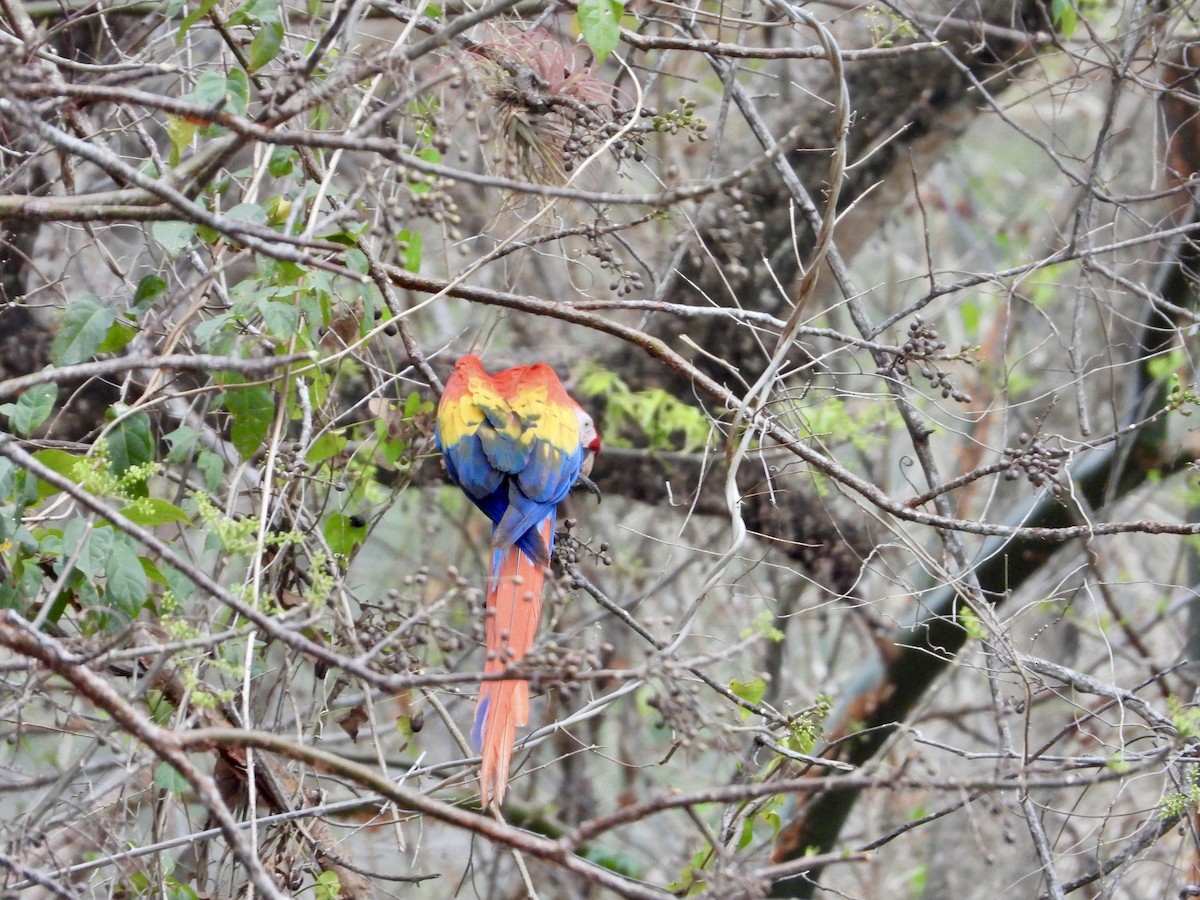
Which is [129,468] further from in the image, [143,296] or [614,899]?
[614,899]

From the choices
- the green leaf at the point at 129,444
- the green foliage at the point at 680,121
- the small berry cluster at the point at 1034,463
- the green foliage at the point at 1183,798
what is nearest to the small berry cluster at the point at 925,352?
the small berry cluster at the point at 1034,463

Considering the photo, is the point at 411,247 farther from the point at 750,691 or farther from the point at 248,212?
the point at 750,691

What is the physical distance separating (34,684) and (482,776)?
0.75 m

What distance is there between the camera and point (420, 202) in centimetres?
176

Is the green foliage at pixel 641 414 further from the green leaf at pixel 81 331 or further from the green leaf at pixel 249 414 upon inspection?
the green leaf at pixel 81 331

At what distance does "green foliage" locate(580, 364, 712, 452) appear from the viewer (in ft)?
13.8

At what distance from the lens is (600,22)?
6.52ft

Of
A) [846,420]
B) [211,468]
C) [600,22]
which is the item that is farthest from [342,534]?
[846,420]

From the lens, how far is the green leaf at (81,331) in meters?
1.94

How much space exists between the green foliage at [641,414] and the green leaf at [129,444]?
2377mm

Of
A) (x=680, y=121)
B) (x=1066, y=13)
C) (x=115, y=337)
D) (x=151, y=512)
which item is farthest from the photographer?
(x=1066, y=13)

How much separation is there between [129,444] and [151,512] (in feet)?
0.94

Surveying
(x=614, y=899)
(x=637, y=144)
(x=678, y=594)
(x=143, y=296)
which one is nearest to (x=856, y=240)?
(x=678, y=594)

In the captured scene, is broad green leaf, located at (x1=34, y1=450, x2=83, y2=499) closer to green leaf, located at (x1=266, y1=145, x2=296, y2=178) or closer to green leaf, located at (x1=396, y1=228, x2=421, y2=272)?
green leaf, located at (x1=266, y1=145, x2=296, y2=178)
